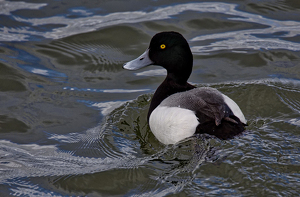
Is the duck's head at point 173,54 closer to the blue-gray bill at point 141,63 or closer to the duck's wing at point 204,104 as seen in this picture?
the blue-gray bill at point 141,63

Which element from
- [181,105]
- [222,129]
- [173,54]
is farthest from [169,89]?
[222,129]

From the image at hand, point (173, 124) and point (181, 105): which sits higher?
point (181, 105)

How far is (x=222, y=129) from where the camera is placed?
12.7 feet

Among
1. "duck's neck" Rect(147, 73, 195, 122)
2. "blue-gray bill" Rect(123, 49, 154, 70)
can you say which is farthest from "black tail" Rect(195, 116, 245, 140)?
"blue-gray bill" Rect(123, 49, 154, 70)

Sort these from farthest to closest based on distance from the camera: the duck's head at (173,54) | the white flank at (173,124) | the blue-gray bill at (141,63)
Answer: the blue-gray bill at (141,63) → the duck's head at (173,54) → the white flank at (173,124)

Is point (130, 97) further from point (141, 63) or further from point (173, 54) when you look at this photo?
point (173, 54)

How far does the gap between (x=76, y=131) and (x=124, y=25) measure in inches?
121

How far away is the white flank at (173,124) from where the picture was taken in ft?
13.0

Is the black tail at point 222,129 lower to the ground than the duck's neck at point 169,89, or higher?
lower

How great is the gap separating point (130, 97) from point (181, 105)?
151 cm

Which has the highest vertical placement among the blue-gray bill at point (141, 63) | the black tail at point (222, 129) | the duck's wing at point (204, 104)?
the blue-gray bill at point (141, 63)

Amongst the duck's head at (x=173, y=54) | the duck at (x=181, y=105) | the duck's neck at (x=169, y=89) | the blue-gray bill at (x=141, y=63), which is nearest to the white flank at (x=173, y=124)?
the duck at (x=181, y=105)

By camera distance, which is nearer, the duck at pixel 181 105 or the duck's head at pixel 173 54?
the duck at pixel 181 105

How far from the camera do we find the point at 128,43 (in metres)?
6.94
